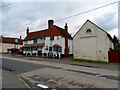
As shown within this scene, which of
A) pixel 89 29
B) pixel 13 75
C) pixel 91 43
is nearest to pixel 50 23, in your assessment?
pixel 89 29

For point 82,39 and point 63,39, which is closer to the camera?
point 82,39

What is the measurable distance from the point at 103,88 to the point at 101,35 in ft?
85.7

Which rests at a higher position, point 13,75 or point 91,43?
point 91,43

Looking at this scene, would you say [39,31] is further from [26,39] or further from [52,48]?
[52,48]

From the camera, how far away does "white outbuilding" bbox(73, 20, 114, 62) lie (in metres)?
35.0

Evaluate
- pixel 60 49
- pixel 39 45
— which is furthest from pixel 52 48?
pixel 39 45

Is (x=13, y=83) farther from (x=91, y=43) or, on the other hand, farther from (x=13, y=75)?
(x=91, y=43)

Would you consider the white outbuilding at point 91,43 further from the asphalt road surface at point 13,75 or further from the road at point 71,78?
the road at point 71,78

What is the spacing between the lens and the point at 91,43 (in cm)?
3691

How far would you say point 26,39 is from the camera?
62.5 metres

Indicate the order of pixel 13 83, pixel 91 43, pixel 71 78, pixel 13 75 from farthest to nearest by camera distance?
pixel 91 43 → pixel 13 75 → pixel 71 78 → pixel 13 83

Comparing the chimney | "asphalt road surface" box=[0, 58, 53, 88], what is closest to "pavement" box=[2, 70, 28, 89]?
"asphalt road surface" box=[0, 58, 53, 88]

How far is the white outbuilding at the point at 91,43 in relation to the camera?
35.0 meters

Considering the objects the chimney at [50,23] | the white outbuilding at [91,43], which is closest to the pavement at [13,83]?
the white outbuilding at [91,43]
